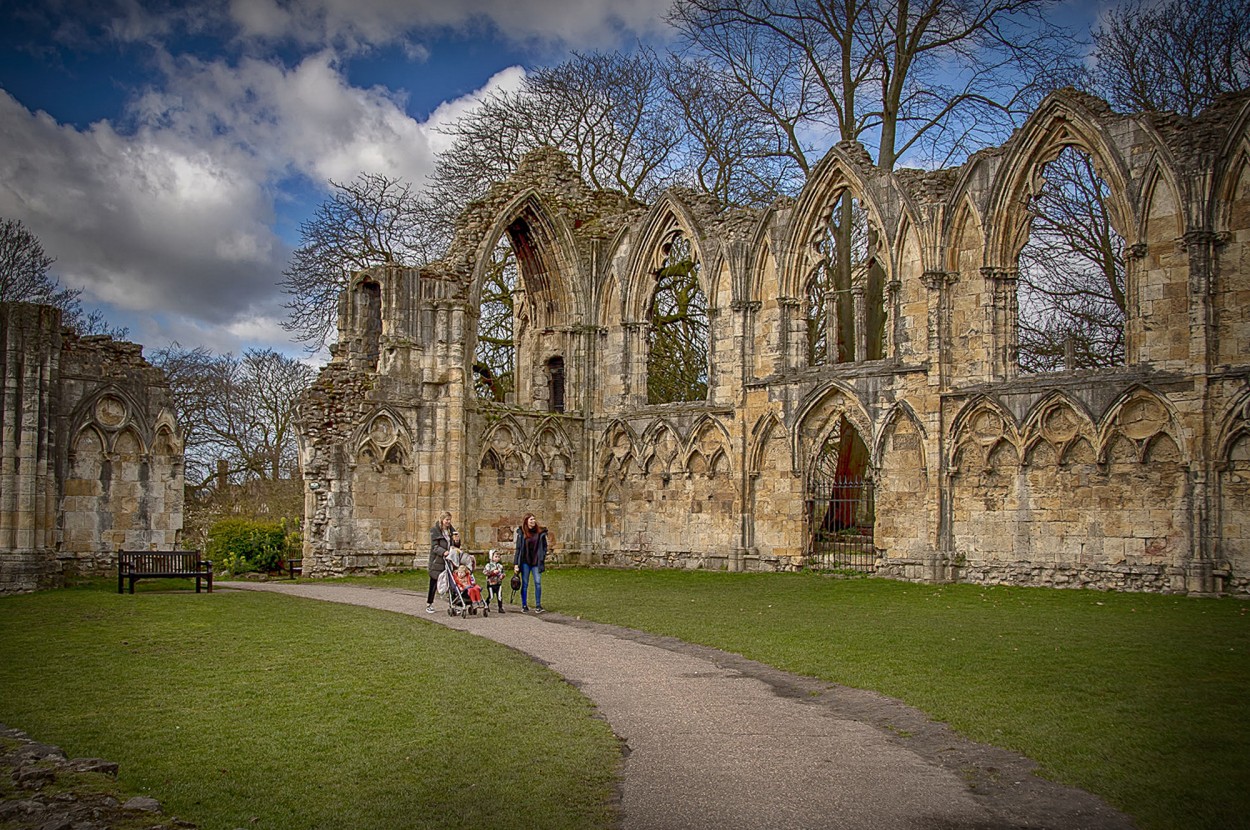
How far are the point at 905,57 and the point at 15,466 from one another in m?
22.2

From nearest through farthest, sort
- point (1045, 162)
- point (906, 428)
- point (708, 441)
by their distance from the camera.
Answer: point (1045, 162), point (906, 428), point (708, 441)

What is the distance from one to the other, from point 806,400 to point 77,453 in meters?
13.6

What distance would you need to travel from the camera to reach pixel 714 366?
980 inches

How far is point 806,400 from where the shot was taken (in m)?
23.0

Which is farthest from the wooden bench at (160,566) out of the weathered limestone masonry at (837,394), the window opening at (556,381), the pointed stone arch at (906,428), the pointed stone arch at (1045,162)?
the pointed stone arch at (1045,162)

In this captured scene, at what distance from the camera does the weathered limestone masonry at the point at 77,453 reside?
698 inches

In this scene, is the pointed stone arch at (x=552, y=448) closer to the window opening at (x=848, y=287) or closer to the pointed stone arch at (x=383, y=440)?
the pointed stone arch at (x=383, y=440)

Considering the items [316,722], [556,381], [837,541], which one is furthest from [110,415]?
[837,541]

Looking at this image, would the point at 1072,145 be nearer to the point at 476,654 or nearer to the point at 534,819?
the point at 476,654

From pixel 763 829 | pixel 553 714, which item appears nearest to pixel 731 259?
pixel 553 714

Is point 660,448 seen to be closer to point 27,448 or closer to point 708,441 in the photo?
point 708,441

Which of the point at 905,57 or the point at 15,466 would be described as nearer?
the point at 15,466

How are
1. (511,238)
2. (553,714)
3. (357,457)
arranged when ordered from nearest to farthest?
1. (553,714)
2. (357,457)
3. (511,238)

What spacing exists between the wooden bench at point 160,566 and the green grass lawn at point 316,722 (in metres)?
4.24
